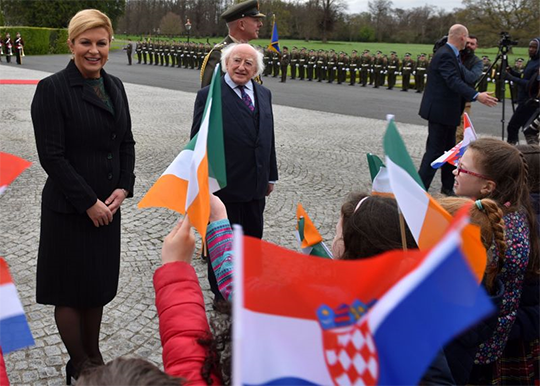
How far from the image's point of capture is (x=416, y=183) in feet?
4.74

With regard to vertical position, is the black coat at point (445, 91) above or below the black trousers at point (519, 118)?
above

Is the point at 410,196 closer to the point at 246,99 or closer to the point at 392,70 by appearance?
the point at 246,99

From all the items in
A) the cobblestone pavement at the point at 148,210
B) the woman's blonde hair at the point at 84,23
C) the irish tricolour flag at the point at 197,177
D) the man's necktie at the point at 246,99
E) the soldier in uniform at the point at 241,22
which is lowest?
the cobblestone pavement at the point at 148,210

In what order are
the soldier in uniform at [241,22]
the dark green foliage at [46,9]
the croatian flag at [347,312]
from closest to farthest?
the croatian flag at [347,312]
the soldier in uniform at [241,22]
the dark green foliage at [46,9]

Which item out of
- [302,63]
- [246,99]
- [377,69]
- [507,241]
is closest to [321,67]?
[302,63]

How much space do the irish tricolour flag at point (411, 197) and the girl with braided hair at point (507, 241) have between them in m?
0.64

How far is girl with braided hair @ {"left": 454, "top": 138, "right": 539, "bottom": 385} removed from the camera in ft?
6.89

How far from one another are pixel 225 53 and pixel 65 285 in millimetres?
1625

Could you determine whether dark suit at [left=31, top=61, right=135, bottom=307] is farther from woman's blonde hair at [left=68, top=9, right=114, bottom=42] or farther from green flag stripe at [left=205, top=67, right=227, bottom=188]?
green flag stripe at [left=205, top=67, right=227, bottom=188]

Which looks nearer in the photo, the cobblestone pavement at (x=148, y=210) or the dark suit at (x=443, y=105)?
the cobblestone pavement at (x=148, y=210)

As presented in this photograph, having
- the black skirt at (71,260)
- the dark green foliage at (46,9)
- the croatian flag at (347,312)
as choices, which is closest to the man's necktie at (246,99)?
the black skirt at (71,260)

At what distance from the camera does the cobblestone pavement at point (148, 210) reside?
302 cm

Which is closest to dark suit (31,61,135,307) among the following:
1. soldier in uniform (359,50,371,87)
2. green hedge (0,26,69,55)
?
soldier in uniform (359,50,371,87)

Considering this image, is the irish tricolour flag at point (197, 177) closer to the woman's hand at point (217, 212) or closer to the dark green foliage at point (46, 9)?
the woman's hand at point (217, 212)
